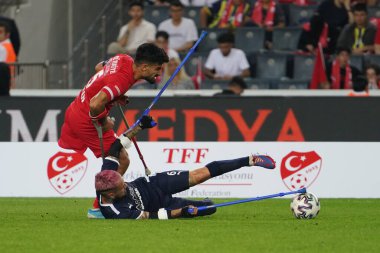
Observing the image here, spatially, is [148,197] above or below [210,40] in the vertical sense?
below

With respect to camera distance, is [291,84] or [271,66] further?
[271,66]

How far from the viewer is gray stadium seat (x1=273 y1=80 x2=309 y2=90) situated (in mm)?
21969

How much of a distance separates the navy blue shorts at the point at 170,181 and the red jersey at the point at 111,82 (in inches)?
40.7

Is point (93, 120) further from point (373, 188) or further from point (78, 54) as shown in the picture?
point (78, 54)

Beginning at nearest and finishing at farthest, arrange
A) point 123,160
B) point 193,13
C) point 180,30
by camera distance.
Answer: point 123,160
point 180,30
point 193,13

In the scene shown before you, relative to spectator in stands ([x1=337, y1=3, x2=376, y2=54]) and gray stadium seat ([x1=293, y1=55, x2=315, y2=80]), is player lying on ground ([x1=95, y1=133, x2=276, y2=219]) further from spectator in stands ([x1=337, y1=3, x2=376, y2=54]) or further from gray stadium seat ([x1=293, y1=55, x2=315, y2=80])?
spectator in stands ([x1=337, y1=3, x2=376, y2=54])

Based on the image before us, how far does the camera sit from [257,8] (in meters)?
23.3

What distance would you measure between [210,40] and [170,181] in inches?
375

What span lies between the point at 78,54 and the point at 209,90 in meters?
3.86

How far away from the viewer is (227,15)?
77.0 ft

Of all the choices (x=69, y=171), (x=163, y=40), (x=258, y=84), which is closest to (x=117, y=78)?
(x=69, y=171)

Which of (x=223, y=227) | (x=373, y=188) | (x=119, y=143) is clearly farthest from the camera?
(x=373, y=188)

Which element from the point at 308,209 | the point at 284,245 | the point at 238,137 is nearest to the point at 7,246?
the point at 284,245

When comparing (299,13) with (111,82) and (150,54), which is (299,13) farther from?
(111,82)
